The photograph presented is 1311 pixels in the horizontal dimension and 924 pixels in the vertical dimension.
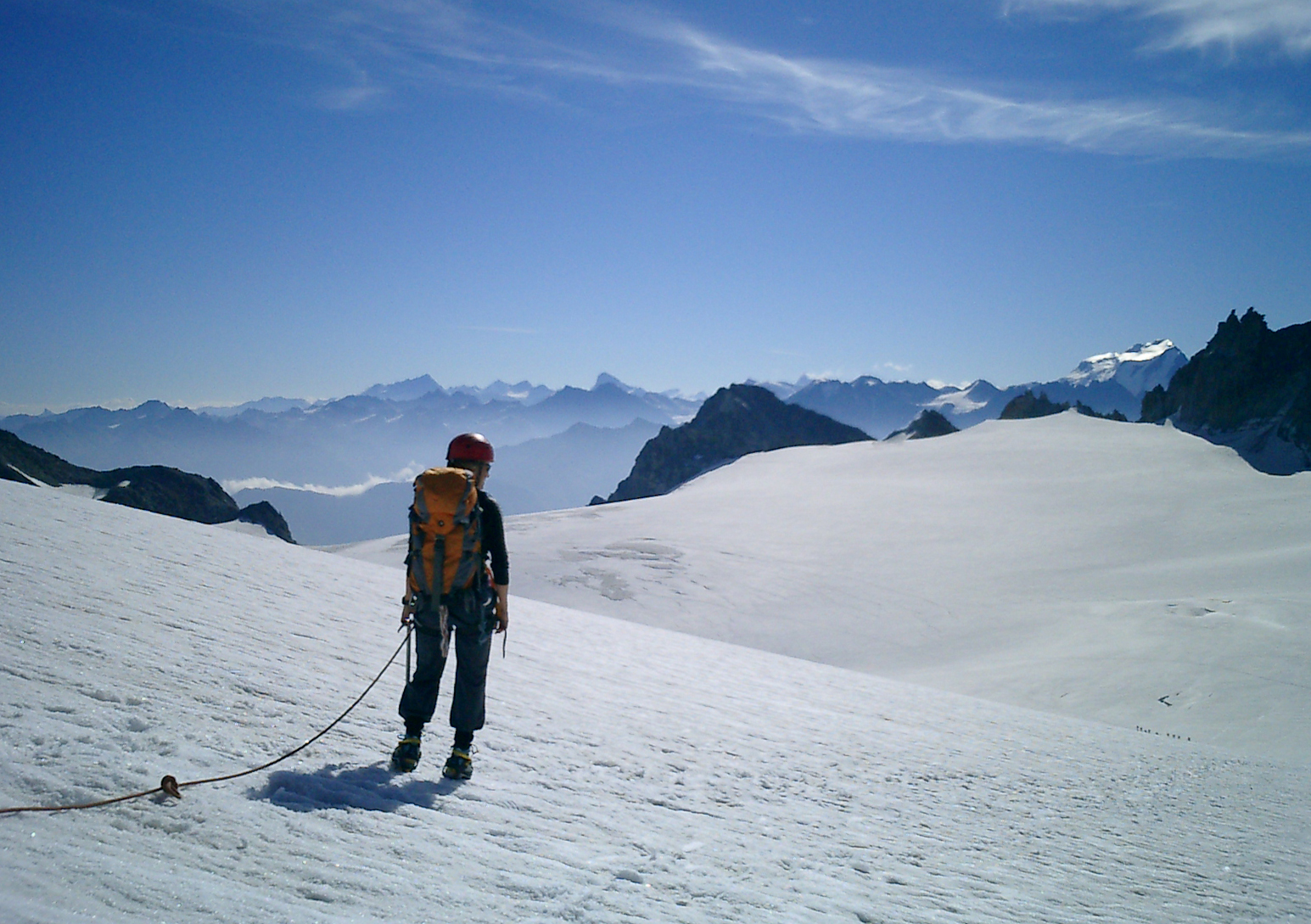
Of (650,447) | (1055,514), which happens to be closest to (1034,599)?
(1055,514)

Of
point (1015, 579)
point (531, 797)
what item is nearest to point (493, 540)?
point (531, 797)

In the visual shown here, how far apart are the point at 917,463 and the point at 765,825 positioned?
147ft

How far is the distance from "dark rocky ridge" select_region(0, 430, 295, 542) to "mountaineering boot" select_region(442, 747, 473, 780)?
82.9m

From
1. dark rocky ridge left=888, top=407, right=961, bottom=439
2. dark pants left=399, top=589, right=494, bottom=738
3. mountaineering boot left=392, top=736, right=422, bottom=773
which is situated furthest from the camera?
dark rocky ridge left=888, top=407, right=961, bottom=439

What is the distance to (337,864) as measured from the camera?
3.54m

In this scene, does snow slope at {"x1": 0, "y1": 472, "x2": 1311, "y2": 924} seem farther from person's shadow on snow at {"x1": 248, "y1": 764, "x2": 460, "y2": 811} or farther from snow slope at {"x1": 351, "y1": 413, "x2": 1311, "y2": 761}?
snow slope at {"x1": 351, "y1": 413, "x2": 1311, "y2": 761}

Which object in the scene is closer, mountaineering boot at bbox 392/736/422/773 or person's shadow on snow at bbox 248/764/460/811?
person's shadow on snow at bbox 248/764/460/811

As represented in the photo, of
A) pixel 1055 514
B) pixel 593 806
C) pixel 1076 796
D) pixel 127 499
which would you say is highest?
Answer: pixel 1055 514

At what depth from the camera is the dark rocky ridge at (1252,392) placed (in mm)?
84562

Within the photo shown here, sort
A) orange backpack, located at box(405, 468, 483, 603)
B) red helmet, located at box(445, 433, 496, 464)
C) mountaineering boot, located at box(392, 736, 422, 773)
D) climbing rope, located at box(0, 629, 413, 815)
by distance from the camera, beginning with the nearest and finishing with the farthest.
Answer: climbing rope, located at box(0, 629, 413, 815) < mountaineering boot, located at box(392, 736, 422, 773) < orange backpack, located at box(405, 468, 483, 603) < red helmet, located at box(445, 433, 496, 464)

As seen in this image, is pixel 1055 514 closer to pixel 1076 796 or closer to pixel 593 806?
pixel 1076 796

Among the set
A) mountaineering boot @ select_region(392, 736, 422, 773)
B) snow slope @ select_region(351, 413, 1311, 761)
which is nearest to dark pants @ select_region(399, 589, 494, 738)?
mountaineering boot @ select_region(392, 736, 422, 773)

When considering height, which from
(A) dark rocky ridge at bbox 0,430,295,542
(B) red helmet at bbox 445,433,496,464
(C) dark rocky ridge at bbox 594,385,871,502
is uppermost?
(C) dark rocky ridge at bbox 594,385,871,502

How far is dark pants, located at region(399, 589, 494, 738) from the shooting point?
5.18m
